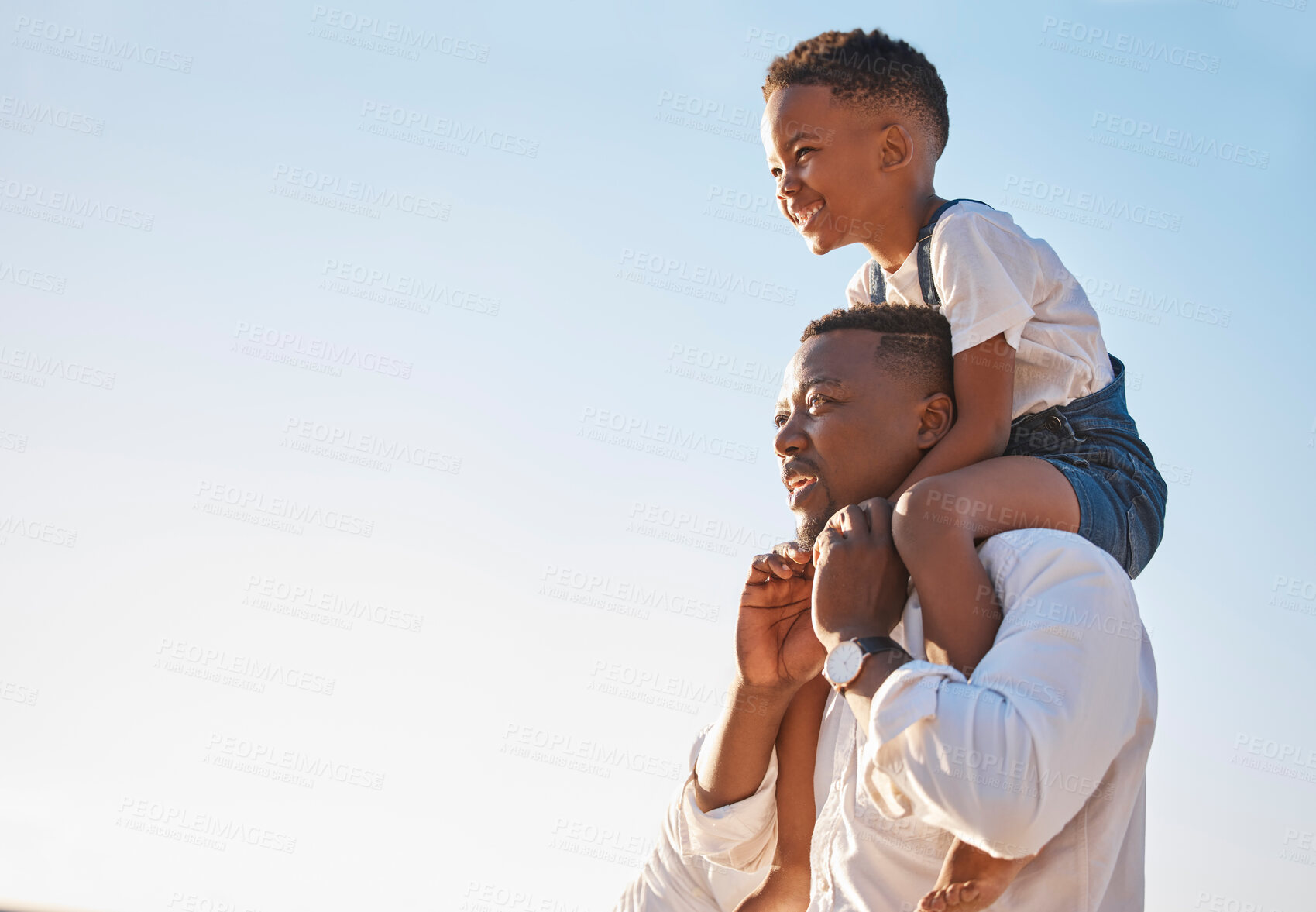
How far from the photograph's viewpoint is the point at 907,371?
3174mm

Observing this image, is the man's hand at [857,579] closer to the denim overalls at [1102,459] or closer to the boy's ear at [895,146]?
the denim overalls at [1102,459]

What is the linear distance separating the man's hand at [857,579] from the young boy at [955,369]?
0.04 metres

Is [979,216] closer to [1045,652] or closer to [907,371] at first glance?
[907,371]

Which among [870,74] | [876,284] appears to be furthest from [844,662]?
[870,74]

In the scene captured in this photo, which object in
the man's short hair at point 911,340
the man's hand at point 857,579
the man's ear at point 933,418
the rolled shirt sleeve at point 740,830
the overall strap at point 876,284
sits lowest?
the rolled shirt sleeve at point 740,830

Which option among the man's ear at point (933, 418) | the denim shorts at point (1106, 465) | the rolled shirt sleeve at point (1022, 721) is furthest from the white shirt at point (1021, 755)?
the man's ear at point (933, 418)

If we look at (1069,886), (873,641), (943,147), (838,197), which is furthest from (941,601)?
(943,147)

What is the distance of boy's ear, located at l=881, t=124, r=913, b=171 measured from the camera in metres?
3.54

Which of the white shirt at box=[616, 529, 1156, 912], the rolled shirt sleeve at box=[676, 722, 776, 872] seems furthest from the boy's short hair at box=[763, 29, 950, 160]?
the rolled shirt sleeve at box=[676, 722, 776, 872]

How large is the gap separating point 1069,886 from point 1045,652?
1.82ft

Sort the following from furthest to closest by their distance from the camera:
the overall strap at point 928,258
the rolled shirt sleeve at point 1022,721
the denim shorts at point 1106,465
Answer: the overall strap at point 928,258 → the denim shorts at point 1106,465 → the rolled shirt sleeve at point 1022,721

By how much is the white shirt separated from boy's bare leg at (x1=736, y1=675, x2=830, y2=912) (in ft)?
0.49

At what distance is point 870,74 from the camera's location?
3568 mm

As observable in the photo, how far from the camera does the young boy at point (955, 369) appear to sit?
263cm
